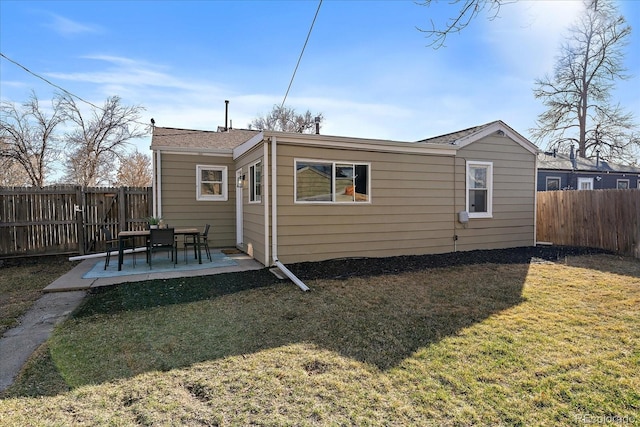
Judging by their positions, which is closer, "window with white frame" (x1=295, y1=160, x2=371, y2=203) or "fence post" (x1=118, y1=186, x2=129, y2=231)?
"window with white frame" (x1=295, y1=160, x2=371, y2=203)

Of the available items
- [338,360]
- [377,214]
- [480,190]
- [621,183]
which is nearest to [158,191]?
[377,214]

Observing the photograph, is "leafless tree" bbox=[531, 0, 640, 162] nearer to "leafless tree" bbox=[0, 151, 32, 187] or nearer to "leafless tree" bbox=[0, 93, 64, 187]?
"leafless tree" bbox=[0, 93, 64, 187]

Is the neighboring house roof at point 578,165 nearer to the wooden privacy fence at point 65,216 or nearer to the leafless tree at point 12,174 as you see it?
the wooden privacy fence at point 65,216

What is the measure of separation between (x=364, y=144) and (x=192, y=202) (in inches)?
191

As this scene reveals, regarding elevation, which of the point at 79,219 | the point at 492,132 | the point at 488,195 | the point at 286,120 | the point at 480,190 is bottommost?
the point at 79,219

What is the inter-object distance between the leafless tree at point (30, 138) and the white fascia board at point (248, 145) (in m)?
11.9

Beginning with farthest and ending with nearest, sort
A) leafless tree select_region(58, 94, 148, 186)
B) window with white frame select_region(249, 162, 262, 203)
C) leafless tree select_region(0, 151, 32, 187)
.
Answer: leafless tree select_region(58, 94, 148, 186)
leafless tree select_region(0, 151, 32, 187)
window with white frame select_region(249, 162, 262, 203)

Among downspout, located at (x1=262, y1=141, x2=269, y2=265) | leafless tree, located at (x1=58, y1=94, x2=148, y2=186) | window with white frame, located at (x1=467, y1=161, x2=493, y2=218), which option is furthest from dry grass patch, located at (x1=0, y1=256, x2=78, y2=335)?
leafless tree, located at (x1=58, y1=94, x2=148, y2=186)

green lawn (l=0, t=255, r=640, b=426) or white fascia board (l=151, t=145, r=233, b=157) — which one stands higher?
white fascia board (l=151, t=145, r=233, b=157)

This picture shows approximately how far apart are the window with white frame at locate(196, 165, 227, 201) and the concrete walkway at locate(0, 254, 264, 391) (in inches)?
103

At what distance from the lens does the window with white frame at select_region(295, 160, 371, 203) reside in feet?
21.9

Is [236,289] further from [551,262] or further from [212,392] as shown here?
[551,262]

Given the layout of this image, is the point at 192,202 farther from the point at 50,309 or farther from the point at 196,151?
the point at 50,309

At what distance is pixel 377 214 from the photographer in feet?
24.1
